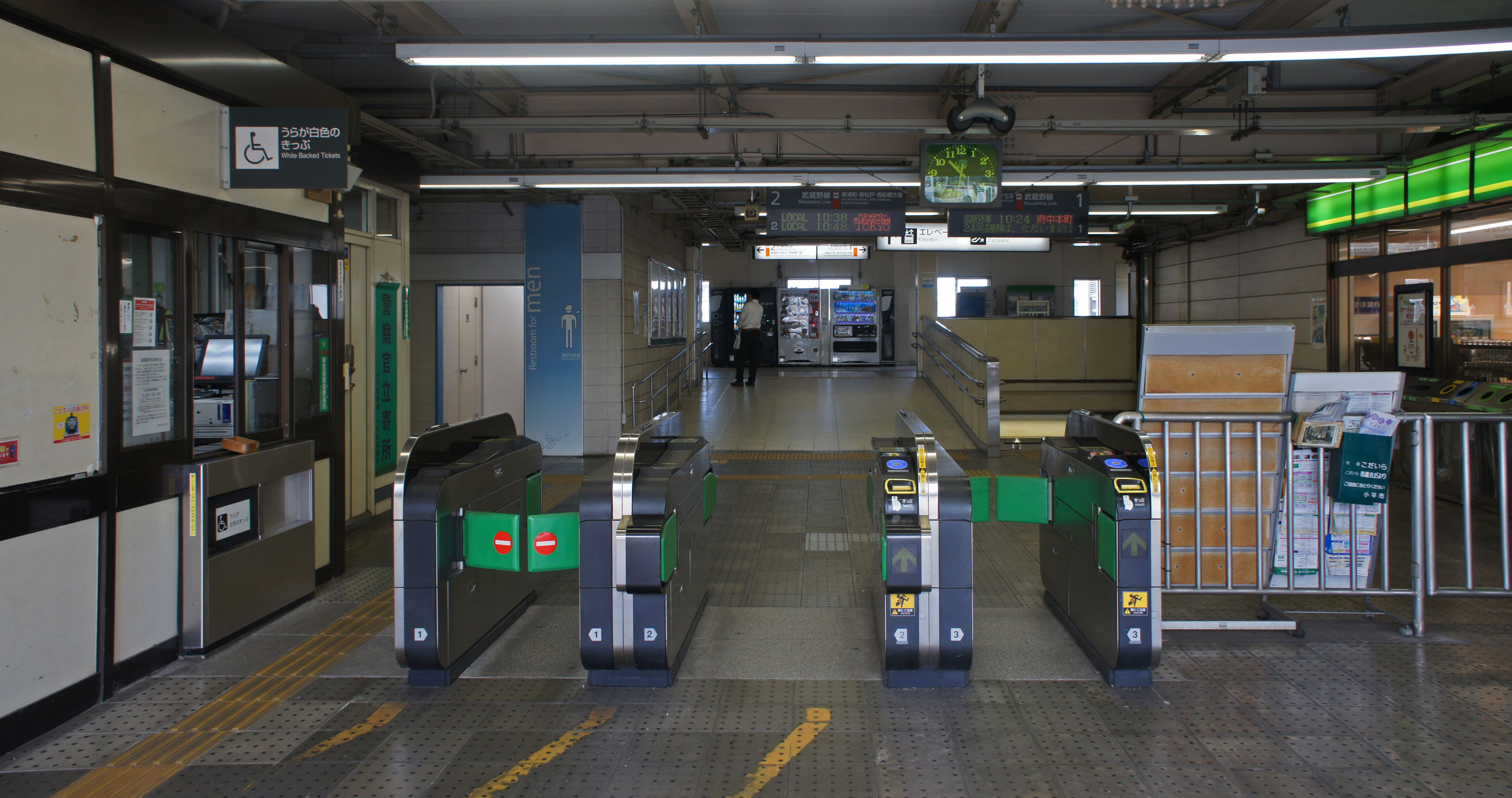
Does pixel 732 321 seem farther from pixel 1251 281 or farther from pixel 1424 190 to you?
pixel 1424 190

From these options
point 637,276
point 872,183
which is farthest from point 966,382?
point 637,276

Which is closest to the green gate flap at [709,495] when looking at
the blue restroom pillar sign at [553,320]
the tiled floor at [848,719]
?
the tiled floor at [848,719]

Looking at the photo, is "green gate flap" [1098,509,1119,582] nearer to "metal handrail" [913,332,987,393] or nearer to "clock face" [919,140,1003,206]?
"clock face" [919,140,1003,206]

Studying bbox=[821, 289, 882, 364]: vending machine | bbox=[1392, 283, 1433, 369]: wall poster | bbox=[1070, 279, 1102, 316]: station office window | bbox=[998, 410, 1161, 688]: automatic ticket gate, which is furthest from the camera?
bbox=[1070, 279, 1102, 316]: station office window

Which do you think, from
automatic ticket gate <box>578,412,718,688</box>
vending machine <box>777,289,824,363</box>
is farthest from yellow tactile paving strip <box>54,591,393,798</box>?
vending machine <box>777,289,824,363</box>

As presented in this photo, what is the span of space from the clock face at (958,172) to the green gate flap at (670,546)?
4856mm

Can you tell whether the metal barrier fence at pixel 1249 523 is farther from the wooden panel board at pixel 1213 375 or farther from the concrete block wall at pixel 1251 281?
the concrete block wall at pixel 1251 281

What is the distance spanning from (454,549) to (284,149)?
2136mm

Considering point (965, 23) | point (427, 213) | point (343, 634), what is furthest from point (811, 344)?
point (343, 634)

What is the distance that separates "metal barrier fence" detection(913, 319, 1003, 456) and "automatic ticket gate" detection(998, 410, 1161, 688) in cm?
475

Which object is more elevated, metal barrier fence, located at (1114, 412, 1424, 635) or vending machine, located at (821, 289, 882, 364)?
vending machine, located at (821, 289, 882, 364)

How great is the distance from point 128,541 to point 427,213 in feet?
20.3

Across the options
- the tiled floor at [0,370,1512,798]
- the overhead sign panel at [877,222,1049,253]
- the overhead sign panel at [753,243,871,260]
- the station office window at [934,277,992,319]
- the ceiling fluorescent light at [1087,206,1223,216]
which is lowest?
the tiled floor at [0,370,1512,798]

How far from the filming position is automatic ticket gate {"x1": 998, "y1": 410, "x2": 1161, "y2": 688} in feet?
10.4
